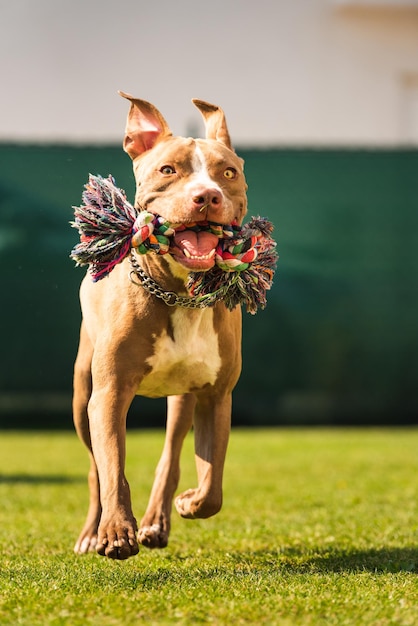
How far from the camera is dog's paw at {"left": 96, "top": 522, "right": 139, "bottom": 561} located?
11.5 ft

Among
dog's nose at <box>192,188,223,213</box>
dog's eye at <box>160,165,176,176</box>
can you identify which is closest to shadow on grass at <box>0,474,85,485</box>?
dog's eye at <box>160,165,176,176</box>

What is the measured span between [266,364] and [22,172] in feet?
9.39

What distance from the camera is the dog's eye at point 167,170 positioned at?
3.76 metres

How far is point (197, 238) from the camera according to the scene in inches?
146

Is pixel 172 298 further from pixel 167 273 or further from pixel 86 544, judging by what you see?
pixel 86 544

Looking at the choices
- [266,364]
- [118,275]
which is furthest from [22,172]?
[118,275]


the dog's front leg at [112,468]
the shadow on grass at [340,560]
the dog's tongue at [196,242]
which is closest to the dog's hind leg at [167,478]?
the shadow on grass at [340,560]

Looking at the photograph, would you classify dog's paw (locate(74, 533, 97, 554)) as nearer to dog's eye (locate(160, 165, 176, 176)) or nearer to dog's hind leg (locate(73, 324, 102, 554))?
dog's hind leg (locate(73, 324, 102, 554))

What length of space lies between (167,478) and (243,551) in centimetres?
44

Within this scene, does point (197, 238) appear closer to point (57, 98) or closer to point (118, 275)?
point (118, 275)

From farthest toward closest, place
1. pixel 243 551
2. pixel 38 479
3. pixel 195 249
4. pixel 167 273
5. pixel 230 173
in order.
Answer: pixel 38 479
pixel 243 551
pixel 167 273
pixel 230 173
pixel 195 249

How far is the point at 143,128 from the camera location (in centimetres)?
405

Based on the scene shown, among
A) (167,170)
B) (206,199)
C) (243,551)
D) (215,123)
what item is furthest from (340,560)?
(215,123)

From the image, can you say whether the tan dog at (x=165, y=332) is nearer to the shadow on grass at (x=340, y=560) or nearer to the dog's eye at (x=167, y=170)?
the dog's eye at (x=167, y=170)
